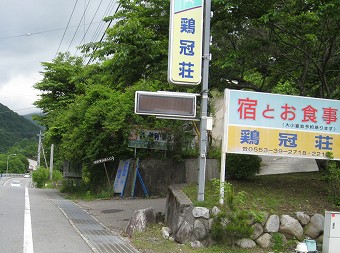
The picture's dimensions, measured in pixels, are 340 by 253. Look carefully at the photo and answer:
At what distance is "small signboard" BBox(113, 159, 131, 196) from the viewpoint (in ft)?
66.4

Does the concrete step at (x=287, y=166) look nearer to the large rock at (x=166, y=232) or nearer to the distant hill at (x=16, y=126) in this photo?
the large rock at (x=166, y=232)

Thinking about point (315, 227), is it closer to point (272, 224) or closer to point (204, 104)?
point (272, 224)

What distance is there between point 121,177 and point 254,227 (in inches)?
482

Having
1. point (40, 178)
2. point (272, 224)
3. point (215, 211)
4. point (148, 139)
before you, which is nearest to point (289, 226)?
point (272, 224)

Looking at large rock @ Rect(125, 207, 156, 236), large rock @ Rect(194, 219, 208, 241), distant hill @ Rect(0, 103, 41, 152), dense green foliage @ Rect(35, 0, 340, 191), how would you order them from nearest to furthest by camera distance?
large rock @ Rect(194, 219, 208, 241) < large rock @ Rect(125, 207, 156, 236) < dense green foliage @ Rect(35, 0, 340, 191) < distant hill @ Rect(0, 103, 41, 152)

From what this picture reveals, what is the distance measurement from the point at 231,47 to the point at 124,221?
647 centimetres

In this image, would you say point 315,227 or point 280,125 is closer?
point 315,227

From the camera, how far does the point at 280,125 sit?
10.1 metres

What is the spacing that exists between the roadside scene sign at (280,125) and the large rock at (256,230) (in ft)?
5.73

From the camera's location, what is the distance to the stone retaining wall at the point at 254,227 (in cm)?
898

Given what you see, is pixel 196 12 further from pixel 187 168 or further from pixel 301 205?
pixel 187 168

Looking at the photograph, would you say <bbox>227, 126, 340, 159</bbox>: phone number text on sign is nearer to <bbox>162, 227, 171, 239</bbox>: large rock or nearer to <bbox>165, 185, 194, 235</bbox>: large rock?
<bbox>165, 185, 194, 235</bbox>: large rock

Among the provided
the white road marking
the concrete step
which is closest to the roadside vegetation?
the white road marking

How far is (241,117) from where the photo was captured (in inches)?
392
